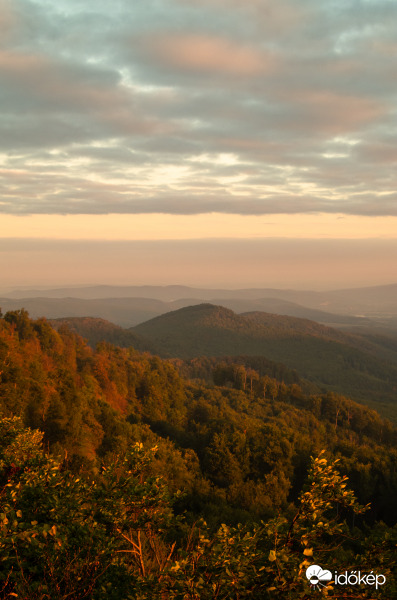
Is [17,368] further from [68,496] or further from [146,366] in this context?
[146,366]

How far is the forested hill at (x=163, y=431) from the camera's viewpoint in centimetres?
4875

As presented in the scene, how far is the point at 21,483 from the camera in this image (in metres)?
13.6

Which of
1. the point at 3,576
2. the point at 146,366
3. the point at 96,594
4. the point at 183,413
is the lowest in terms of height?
the point at 183,413

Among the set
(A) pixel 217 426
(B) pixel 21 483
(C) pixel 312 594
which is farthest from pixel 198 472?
(C) pixel 312 594

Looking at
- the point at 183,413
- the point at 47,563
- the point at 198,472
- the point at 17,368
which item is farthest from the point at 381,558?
the point at 183,413

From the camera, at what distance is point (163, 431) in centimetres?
8225

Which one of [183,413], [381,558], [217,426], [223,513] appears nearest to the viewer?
[381,558]

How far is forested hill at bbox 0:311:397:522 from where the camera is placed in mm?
48750

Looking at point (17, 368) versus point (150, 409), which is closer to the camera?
point (17, 368)

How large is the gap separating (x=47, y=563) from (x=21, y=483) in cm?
381

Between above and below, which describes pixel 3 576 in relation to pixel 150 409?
above

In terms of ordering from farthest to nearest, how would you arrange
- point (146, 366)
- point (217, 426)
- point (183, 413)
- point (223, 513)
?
point (146, 366)
point (183, 413)
point (217, 426)
point (223, 513)

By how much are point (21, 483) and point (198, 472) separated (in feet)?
173

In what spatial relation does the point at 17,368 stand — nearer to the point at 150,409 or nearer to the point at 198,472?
the point at 198,472
